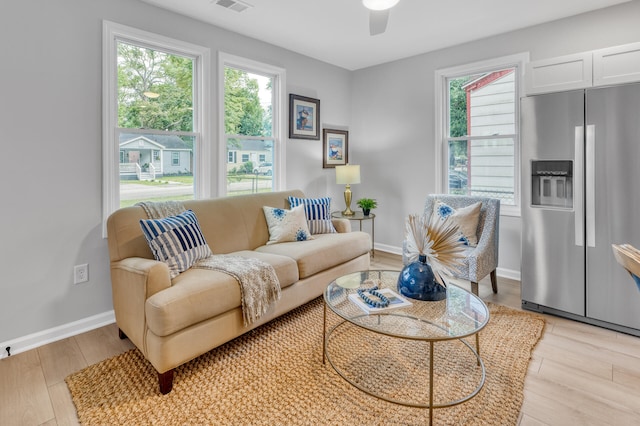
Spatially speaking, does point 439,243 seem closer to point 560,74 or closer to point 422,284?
point 422,284

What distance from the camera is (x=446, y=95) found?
4.29m

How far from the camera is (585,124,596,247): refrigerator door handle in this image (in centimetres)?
259

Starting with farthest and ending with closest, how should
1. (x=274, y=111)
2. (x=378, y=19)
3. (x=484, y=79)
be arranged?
1. (x=274, y=111)
2. (x=484, y=79)
3. (x=378, y=19)

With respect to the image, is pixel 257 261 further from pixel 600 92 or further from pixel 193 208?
pixel 600 92

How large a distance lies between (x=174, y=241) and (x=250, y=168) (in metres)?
1.70

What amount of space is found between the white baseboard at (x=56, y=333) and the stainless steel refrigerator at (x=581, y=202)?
11.3 feet

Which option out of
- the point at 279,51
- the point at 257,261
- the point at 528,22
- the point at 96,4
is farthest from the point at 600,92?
the point at 96,4

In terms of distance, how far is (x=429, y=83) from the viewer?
4340 mm

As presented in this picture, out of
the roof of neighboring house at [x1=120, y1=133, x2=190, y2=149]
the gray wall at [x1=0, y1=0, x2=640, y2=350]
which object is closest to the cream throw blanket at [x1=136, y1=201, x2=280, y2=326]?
the gray wall at [x1=0, y1=0, x2=640, y2=350]

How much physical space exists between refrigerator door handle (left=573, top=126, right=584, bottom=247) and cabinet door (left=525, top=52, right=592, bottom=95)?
13.7 inches

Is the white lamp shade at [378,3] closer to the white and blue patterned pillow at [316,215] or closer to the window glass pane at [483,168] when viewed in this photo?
the white and blue patterned pillow at [316,215]

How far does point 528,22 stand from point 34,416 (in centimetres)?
478

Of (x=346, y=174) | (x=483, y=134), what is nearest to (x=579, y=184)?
(x=483, y=134)

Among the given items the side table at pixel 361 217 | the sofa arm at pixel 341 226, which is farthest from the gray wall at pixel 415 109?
the sofa arm at pixel 341 226
